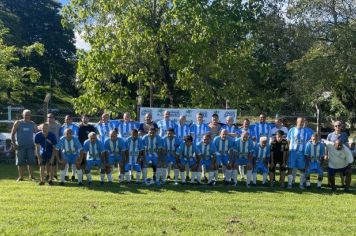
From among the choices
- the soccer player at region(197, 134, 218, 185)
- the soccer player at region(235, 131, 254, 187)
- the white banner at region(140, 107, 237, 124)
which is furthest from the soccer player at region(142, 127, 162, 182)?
the white banner at region(140, 107, 237, 124)

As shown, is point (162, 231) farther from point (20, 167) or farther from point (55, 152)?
point (20, 167)

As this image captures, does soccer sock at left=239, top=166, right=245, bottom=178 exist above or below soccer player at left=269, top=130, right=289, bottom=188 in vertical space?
below

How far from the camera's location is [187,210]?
9492mm

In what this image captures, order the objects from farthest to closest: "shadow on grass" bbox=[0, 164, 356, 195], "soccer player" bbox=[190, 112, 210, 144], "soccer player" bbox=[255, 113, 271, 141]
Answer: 1. "soccer player" bbox=[255, 113, 271, 141]
2. "soccer player" bbox=[190, 112, 210, 144]
3. "shadow on grass" bbox=[0, 164, 356, 195]

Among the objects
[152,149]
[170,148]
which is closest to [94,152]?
[152,149]

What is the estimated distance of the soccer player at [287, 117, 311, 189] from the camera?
13.1 m

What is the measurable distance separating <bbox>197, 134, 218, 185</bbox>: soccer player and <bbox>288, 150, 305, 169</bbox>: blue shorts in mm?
2060

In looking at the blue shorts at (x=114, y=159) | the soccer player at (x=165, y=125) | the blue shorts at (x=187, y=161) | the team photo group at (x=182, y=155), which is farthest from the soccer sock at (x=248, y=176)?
the blue shorts at (x=114, y=159)

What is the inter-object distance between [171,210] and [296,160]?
16.7 feet

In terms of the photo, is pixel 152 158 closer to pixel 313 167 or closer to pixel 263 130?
pixel 263 130

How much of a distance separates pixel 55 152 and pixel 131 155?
203 cm

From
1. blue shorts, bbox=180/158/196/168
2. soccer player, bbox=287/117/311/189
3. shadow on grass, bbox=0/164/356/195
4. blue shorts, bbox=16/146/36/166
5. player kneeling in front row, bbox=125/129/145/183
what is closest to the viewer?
shadow on grass, bbox=0/164/356/195

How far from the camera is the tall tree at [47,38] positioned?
5244 cm

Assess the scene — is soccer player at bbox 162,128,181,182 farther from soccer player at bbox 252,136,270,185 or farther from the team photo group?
soccer player at bbox 252,136,270,185
